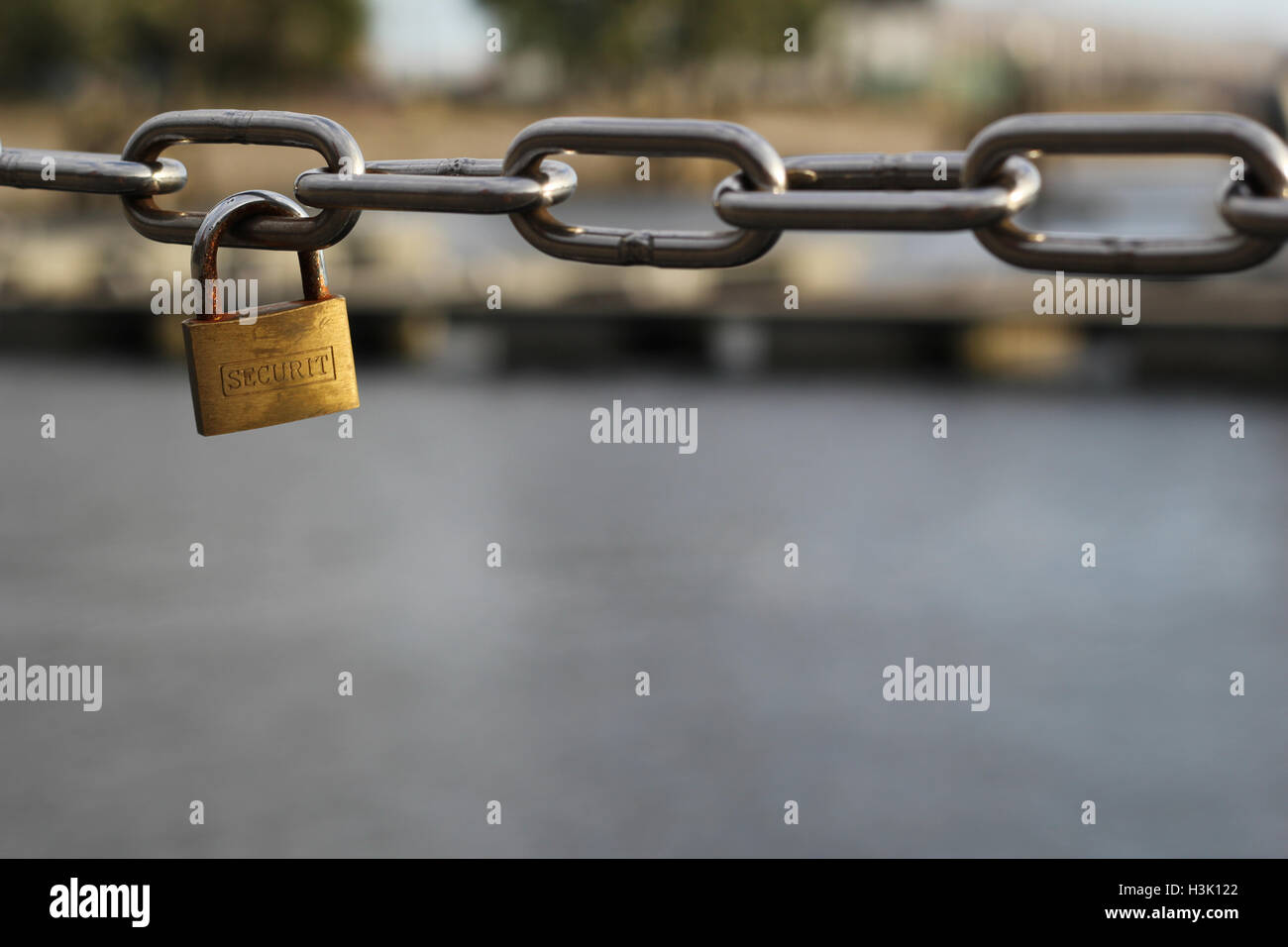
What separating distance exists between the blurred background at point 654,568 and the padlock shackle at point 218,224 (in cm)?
78

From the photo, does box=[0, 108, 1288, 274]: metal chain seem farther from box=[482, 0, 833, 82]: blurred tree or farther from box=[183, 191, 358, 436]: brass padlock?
box=[482, 0, 833, 82]: blurred tree

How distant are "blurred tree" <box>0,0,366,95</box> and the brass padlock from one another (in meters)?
37.2

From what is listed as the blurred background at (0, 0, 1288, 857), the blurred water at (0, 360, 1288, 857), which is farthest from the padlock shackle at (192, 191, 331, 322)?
the blurred water at (0, 360, 1288, 857)

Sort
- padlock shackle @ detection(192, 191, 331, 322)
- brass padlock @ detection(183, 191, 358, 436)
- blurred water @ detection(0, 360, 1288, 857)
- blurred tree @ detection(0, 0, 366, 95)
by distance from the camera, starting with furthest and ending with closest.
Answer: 1. blurred tree @ detection(0, 0, 366, 95)
2. blurred water @ detection(0, 360, 1288, 857)
3. brass padlock @ detection(183, 191, 358, 436)
4. padlock shackle @ detection(192, 191, 331, 322)

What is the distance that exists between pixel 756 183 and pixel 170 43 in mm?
38988

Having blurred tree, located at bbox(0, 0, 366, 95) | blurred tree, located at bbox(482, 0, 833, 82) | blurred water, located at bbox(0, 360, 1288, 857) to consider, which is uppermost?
blurred tree, located at bbox(482, 0, 833, 82)

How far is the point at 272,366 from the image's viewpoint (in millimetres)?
1205

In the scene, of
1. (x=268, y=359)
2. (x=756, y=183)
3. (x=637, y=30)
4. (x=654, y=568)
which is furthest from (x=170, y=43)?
(x=756, y=183)

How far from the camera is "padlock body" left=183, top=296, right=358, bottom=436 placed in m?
1.17

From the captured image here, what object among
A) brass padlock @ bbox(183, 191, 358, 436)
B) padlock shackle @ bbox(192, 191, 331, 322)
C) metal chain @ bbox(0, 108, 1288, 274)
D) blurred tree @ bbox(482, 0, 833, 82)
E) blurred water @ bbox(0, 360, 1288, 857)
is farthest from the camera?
blurred tree @ bbox(482, 0, 833, 82)

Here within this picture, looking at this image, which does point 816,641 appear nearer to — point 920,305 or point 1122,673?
point 1122,673

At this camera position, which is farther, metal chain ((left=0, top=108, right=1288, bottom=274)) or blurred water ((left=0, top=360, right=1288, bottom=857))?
blurred water ((left=0, top=360, right=1288, bottom=857))

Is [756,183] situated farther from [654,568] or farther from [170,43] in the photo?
[170,43]

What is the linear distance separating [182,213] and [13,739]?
632cm
